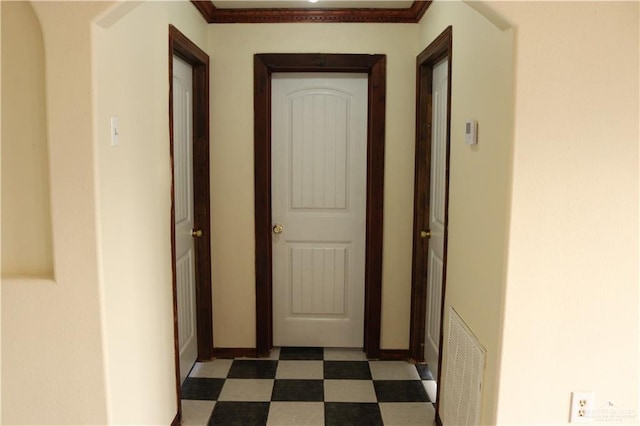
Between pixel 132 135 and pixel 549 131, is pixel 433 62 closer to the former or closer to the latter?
pixel 549 131

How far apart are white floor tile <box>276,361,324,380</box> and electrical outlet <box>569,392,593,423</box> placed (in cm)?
166

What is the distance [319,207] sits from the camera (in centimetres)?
352

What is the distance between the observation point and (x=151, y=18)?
223 centimetres

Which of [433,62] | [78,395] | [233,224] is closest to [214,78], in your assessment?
[233,224]

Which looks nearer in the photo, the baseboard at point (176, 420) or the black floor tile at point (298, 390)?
the baseboard at point (176, 420)

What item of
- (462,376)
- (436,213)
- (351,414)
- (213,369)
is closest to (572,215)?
(462,376)

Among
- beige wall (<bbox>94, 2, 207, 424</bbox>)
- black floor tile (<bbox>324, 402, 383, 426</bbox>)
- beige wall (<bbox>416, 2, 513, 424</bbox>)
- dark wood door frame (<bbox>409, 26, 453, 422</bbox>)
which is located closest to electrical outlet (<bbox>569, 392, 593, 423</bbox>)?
beige wall (<bbox>416, 2, 513, 424</bbox>)

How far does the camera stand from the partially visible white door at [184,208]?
114 inches

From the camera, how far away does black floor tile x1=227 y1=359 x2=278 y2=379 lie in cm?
324

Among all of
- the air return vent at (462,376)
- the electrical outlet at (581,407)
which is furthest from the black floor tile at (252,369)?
the electrical outlet at (581,407)

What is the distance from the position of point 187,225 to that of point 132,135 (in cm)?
116

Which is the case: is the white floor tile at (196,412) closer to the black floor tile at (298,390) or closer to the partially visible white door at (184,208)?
the partially visible white door at (184,208)

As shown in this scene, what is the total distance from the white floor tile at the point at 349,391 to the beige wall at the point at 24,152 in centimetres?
178

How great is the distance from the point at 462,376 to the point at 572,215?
0.86 metres
